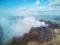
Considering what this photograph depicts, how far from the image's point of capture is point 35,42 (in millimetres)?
1163

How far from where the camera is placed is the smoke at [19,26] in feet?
3.85

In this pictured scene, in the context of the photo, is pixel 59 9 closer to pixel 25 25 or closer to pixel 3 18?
pixel 25 25

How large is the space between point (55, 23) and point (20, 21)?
0.32m

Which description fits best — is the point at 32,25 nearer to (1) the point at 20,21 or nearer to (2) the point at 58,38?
(1) the point at 20,21

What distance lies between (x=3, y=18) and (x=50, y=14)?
43 centimetres

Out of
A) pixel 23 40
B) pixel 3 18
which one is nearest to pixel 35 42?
pixel 23 40

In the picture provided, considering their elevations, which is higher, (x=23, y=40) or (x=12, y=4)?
(x=12, y=4)

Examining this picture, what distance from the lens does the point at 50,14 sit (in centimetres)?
117

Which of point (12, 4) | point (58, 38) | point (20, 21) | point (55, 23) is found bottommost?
point (58, 38)

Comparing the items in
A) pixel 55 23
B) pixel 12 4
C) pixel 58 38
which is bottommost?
pixel 58 38

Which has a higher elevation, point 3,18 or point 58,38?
point 3,18

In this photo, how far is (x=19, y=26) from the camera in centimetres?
118

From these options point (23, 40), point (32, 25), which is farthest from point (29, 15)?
point (23, 40)

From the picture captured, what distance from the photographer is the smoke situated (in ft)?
3.85
